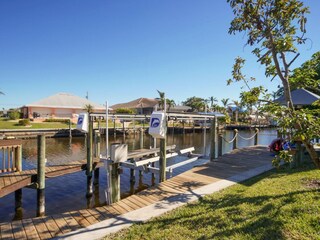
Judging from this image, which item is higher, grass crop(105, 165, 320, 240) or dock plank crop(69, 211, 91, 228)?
grass crop(105, 165, 320, 240)

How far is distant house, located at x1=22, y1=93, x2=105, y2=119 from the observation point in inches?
Answer: 1753

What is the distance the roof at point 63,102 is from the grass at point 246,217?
45078 mm

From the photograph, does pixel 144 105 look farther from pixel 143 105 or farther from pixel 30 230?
pixel 30 230

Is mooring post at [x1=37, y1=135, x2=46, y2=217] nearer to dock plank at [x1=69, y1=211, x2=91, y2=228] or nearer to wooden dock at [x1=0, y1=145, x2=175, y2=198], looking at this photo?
wooden dock at [x1=0, y1=145, x2=175, y2=198]

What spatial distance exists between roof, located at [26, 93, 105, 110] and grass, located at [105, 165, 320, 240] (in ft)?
148

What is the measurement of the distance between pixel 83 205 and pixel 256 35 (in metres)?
9.07

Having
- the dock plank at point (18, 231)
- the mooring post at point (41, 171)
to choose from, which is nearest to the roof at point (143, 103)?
the mooring post at point (41, 171)

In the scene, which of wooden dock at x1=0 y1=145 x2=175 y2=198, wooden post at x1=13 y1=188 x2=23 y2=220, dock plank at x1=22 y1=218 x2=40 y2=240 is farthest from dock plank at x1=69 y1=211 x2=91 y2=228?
wooden post at x1=13 y1=188 x2=23 y2=220

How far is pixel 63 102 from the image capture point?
48.4 m

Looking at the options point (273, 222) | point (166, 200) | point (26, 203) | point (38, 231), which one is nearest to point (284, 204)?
point (273, 222)

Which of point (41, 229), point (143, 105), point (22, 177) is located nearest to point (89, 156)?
point (22, 177)

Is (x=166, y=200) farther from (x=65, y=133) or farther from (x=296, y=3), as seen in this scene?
(x=65, y=133)

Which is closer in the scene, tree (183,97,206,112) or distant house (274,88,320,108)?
distant house (274,88,320,108)

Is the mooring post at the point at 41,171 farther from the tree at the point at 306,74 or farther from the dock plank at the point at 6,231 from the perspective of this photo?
the tree at the point at 306,74
